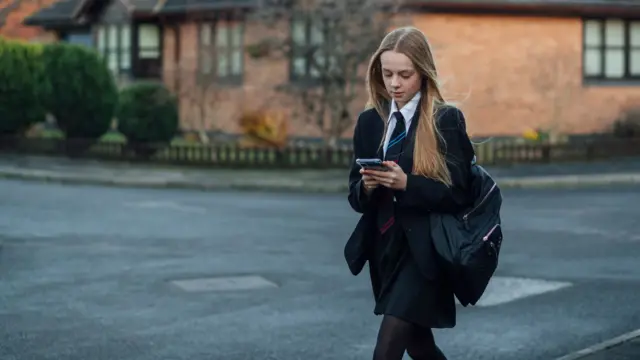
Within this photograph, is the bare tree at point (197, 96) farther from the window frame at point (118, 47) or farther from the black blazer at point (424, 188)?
the black blazer at point (424, 188)

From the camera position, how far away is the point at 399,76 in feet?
16.4

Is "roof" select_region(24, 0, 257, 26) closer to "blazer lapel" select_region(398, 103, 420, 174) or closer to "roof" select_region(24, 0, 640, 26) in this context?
"roof" select_region(24, 0, 640, 26)

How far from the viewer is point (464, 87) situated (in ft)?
97.9

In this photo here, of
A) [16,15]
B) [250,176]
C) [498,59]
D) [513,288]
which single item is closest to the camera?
[513,288]

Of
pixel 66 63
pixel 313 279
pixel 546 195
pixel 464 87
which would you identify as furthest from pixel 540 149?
pixel 313 279

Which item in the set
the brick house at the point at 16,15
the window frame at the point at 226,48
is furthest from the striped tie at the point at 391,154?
the brick house at the point at 16,15

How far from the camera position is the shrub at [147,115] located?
2675 cm

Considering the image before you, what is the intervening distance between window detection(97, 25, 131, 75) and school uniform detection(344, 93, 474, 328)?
105ft

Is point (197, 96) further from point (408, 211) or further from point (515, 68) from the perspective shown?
point (408, 211)

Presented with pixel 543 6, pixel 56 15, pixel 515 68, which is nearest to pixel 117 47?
pixel 56 15

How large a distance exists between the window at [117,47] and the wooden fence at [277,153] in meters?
8.48

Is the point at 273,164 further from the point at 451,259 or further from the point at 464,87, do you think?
the point at 451,259

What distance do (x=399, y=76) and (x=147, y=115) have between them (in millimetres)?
22175

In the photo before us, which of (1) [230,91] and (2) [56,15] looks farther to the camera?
(2) [56,15]
